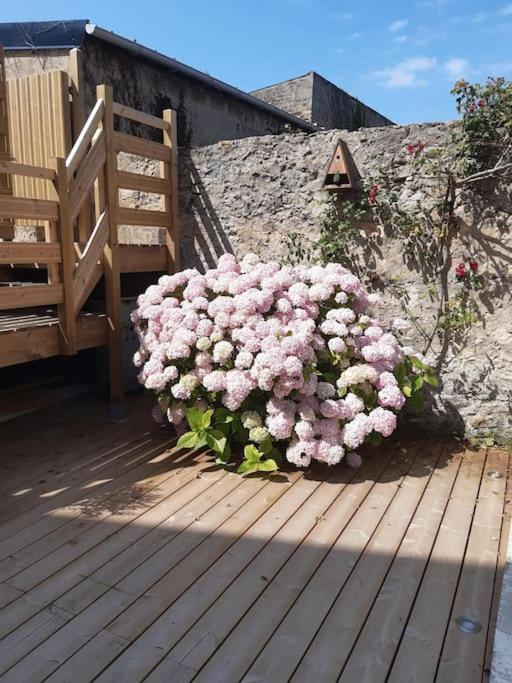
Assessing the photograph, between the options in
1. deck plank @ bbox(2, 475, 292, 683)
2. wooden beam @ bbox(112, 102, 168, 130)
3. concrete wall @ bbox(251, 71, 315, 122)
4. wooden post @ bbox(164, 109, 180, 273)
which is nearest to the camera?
deck plank @ bbox(2, 475, 292, 683)

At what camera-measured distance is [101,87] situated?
3.96 metres

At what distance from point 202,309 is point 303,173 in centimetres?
141

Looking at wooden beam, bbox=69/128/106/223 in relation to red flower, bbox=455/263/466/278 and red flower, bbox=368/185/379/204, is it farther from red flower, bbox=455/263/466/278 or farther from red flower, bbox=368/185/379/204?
red flower, bbox=455/263/466/278

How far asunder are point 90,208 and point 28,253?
155cm

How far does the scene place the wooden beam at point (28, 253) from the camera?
10.6 feet

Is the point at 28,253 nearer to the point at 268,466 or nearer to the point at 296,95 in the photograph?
the point at 268,466

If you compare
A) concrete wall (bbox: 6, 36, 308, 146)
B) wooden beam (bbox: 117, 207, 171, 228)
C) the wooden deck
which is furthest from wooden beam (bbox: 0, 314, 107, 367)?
concrete wall (bbox: 6, 36, 308, 146)

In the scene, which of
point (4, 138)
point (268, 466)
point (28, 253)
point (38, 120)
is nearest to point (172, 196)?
point (38, 120)

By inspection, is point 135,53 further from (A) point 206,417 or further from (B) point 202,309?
(A) point 206,417

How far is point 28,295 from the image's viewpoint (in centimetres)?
339

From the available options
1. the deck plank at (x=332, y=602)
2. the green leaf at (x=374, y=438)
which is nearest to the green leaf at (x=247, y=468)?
the green leaf at (x=374, y=438)

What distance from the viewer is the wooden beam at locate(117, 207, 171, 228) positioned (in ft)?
13.8

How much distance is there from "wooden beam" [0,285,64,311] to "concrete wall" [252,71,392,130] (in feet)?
23.9

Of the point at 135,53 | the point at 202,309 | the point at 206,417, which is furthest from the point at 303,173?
the point at 135,53
